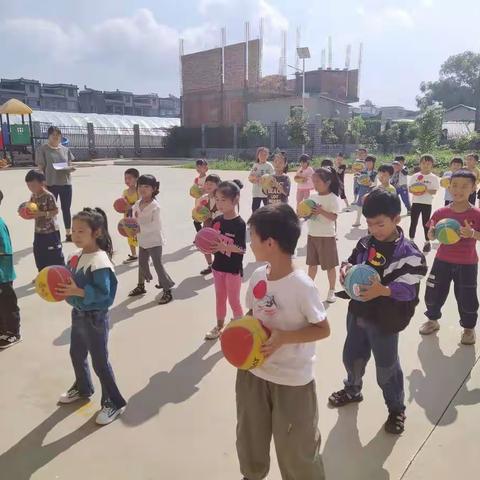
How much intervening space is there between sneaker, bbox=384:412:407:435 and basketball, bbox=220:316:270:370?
136 centimetres

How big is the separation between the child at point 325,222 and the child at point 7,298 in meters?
2.96

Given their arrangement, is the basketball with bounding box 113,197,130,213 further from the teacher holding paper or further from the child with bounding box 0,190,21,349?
the child with bounding box 0,190,21,349

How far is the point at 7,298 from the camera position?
3.90 metres

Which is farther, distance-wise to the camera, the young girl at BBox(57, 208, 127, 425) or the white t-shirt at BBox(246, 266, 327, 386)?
the young girl at BBox(57, 208, 127, 425)

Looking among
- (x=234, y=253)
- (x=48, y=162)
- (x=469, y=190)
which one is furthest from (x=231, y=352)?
(x=48, y=162)

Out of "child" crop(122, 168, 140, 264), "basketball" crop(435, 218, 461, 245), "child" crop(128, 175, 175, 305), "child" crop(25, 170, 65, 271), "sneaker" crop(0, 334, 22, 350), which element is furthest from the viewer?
"child" crop(122, 168, 140, 264)

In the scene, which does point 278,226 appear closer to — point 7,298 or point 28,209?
point 7,298

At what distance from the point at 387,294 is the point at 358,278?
193mm

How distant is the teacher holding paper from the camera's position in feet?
24.3

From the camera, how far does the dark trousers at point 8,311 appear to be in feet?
12.7

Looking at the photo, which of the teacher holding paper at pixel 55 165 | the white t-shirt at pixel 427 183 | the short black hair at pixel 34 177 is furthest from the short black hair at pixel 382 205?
the teacher holding paper at pixel 55 165

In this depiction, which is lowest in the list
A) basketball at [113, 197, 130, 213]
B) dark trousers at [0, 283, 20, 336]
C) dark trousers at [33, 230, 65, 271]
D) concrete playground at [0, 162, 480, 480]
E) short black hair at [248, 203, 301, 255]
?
concrete playground at [0, 162, 480, 480]

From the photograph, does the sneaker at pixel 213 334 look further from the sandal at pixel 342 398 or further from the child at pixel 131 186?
the child at pixel 131 186

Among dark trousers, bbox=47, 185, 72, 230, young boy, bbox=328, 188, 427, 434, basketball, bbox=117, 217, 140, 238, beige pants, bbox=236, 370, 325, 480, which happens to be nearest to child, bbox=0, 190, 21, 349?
basketball, bbox=117, 217, 140, 238
